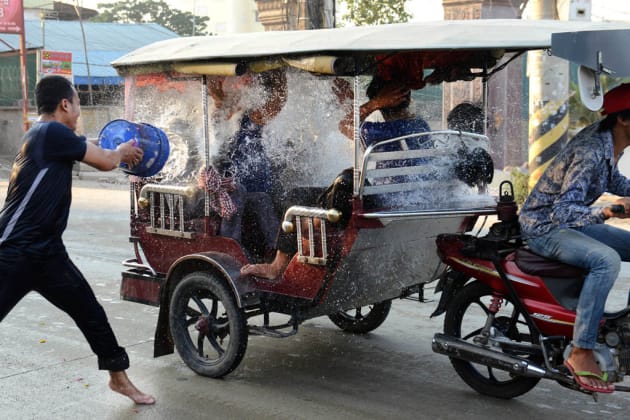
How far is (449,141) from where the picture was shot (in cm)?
472

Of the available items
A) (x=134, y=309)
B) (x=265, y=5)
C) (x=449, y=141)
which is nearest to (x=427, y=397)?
(x=449, y=141)

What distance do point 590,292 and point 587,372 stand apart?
15.3 inches

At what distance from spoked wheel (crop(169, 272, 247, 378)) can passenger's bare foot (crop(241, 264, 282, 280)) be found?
0.16 metres

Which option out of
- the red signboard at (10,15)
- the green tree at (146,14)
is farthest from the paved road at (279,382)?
the green tree at (146,14)

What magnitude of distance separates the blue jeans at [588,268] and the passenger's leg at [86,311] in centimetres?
232

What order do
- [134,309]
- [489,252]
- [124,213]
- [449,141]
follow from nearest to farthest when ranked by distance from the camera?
[489,252] → [449,141] → [134,309] → [124,213]

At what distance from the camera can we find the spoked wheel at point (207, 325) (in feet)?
15.3

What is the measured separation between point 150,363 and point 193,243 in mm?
872

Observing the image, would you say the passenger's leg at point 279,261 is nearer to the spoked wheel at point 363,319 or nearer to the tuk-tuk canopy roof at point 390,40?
the tuk-tuk canopy roof at point 390,40

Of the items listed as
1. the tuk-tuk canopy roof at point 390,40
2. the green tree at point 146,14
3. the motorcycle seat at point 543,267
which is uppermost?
the green tree at point 146,14

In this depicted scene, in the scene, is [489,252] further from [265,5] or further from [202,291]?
[265,5]

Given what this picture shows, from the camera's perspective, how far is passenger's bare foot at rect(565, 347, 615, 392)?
385cm

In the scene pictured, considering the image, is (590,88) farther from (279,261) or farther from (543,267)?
(279,261)

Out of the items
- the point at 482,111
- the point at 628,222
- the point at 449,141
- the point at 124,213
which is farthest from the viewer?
the point at 124,213
